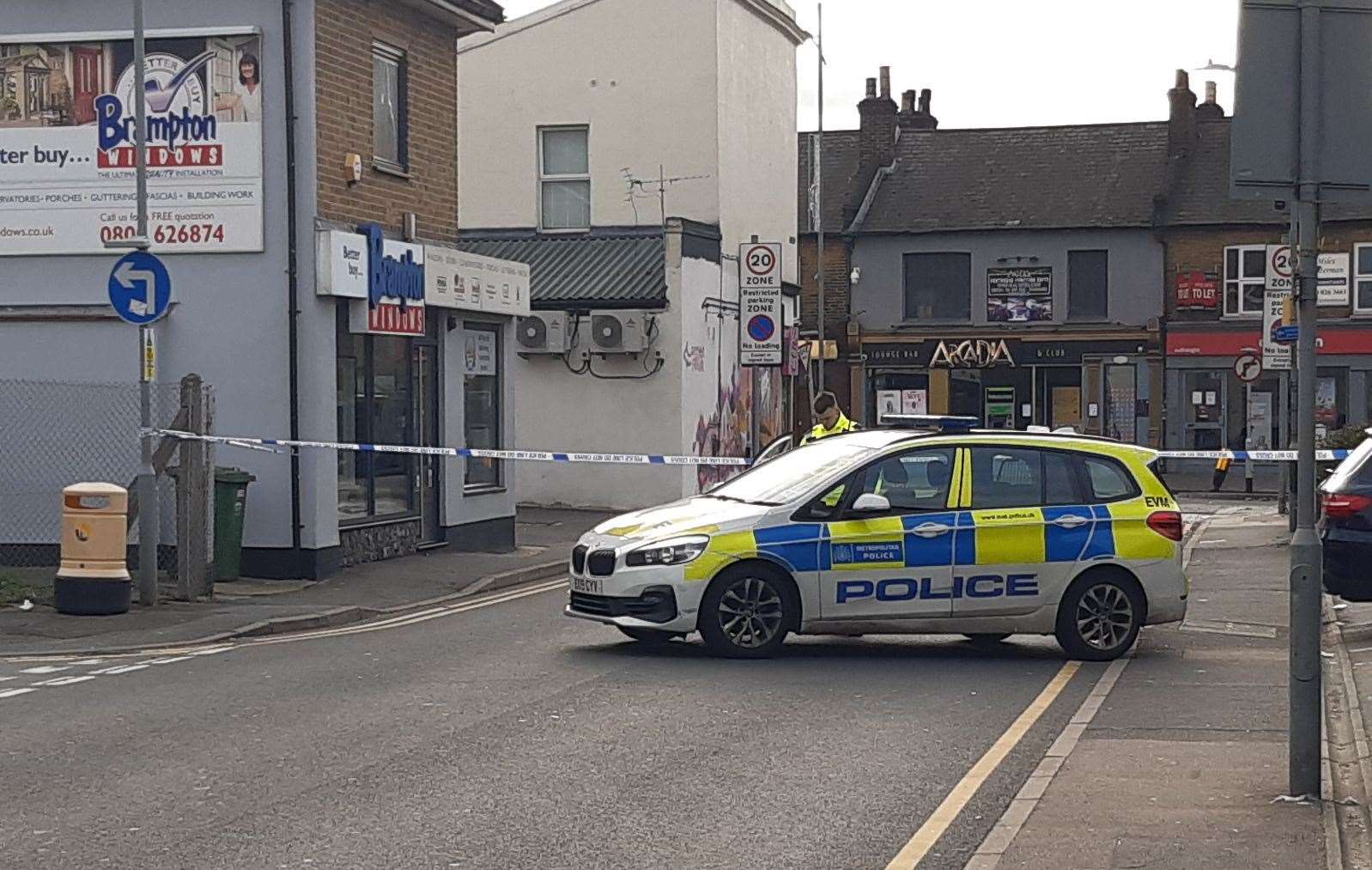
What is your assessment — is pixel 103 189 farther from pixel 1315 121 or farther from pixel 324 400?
pixel 1315 121

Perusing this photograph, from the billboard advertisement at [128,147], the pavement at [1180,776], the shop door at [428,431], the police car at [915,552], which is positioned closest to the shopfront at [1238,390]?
the shop door at [428,431]

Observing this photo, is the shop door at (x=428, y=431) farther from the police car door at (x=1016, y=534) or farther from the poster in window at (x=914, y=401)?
the poster in window at (x=914, y=401)

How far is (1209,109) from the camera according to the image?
174ft

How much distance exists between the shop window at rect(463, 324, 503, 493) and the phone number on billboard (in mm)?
4400

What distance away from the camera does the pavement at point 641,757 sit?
7383 millimetres

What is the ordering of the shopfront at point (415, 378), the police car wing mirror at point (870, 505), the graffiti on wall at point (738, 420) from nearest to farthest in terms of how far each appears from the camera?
the police car wing mirror at point (870, 505) < the shopfront at point (415, 378) < the graffiti on wall at point (738, 420)

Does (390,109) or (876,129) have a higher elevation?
(876,129)

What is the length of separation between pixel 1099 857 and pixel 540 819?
229 cm

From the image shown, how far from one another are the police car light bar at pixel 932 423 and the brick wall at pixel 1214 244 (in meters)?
37.0

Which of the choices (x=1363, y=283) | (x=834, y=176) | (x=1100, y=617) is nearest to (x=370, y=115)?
(x=1100, y=617)

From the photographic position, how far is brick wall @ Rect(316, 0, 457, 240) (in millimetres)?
18766

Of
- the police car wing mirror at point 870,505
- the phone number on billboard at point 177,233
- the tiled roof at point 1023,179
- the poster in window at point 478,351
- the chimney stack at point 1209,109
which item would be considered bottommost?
the police car wing mirror at point 870,505

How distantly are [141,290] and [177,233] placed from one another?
3131mm

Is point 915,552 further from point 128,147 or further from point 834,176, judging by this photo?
point 834,176
